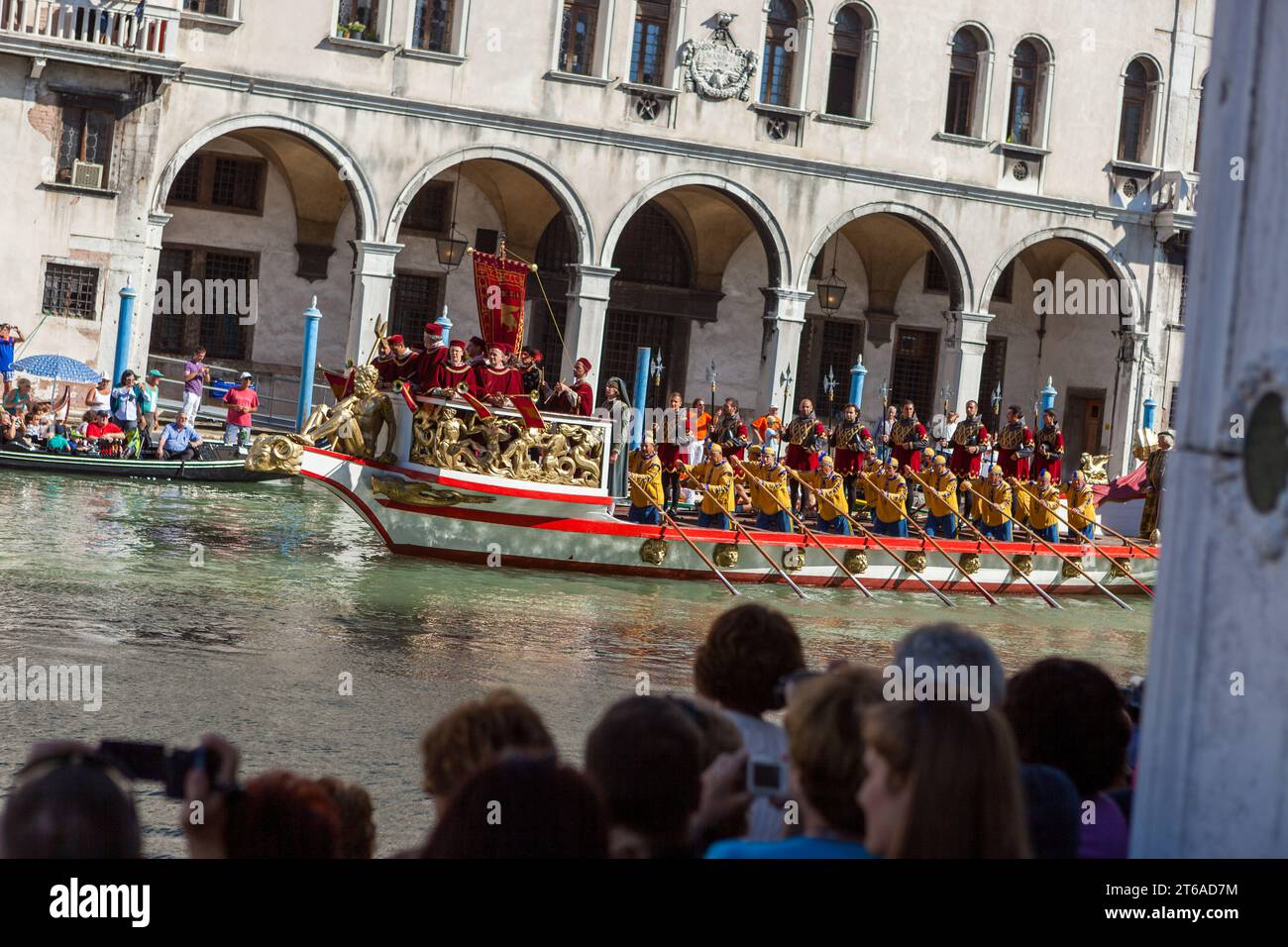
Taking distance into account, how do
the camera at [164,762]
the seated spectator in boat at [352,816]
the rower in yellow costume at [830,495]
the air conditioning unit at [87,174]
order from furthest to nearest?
the air conditioning unit at [87,174] → the rower in yellow costume at [830,495] → the seated spectator in boat at [352,816] → the camera at [164,762]

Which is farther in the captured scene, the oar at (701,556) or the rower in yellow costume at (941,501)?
the rower in yellow costume at (941,501)

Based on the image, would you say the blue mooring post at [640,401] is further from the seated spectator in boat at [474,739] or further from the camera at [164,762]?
the camera at [164,762]

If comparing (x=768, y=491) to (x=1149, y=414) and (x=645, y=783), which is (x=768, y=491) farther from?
(x=645, y=783)

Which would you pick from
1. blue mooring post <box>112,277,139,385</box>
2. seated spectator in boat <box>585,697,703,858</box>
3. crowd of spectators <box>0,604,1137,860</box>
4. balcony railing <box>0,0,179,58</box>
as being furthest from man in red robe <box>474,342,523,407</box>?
seated spectator in boat <box>585,697,703,858</box>

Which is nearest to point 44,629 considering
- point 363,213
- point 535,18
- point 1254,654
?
point 1254,654

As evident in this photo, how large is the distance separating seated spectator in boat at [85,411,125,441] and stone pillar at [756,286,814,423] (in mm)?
11584

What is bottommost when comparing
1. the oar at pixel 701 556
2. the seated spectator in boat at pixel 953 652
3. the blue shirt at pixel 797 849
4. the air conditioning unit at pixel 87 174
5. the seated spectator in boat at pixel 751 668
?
the oar at pixel 701 556

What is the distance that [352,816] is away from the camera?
11.5 ft

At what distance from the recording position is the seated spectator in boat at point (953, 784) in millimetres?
2998

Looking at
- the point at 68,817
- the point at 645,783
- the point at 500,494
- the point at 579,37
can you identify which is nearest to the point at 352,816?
the point at 645,783

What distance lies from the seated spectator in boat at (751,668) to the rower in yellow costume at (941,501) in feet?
56.8

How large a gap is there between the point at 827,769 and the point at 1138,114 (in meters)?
32.2

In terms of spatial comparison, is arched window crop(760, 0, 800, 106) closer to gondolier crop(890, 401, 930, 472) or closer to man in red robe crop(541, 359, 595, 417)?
gondolier crop(890, 401, 930, 472)

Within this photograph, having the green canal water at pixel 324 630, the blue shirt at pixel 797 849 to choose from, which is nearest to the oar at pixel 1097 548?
the green canal water at pixel 324 630
